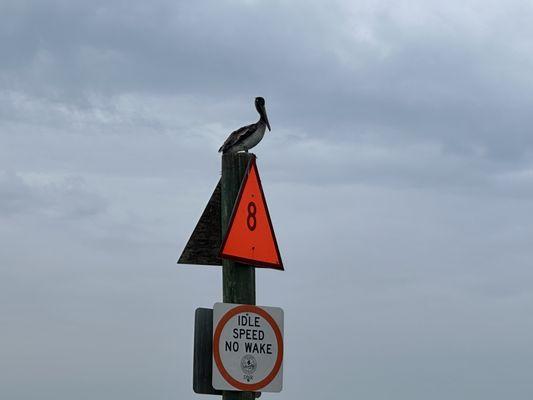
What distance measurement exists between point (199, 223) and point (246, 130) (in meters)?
1.40

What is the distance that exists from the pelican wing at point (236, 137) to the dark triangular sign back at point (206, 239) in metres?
1.04

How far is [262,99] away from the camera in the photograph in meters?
8.55

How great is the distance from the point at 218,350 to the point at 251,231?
79 centimetres

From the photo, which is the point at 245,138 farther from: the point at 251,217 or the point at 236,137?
the point at 251,217

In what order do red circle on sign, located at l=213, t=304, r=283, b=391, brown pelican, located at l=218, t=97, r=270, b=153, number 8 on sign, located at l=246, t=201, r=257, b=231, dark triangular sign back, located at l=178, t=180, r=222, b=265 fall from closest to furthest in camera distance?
red circle on sign, located at l=213, t=304, r=283, b=391 < number 8 on sign, located at l=246, t=201, r=257, b=231 < dark triangular sign back, located at l=178, t=180, r=222, b=265 < brown pelican, located at l=218, t=97, r=270, b=153

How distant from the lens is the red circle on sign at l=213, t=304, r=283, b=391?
17.6 feet

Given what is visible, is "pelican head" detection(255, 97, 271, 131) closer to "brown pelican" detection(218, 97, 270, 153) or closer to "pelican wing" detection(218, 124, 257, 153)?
"brown pelican" detection(218, 97, 270, 153)

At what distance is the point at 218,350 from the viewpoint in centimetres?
536

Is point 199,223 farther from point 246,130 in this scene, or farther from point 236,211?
point 246,130

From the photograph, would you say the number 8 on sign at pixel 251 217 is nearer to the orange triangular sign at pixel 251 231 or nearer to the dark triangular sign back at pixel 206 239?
the orange triangular sign at pixel 251 231

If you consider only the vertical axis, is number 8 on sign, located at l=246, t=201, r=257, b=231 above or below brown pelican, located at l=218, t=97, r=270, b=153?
below

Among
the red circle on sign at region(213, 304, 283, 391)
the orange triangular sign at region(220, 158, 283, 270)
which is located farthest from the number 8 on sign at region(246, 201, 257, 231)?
the red circle on sign at region(213, 304, 283, 391)

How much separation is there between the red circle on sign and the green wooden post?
0.09 m

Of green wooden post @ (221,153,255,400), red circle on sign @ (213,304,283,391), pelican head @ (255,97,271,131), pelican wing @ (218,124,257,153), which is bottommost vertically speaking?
red circle on sign @ (213,304,283,391)
